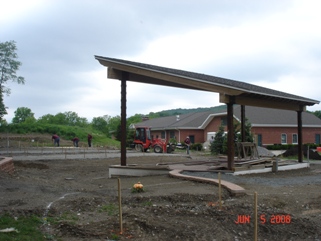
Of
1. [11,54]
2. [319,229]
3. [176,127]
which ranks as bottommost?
[319,229]

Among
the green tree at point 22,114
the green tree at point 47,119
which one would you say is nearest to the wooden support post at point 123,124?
the green tree at point 47,119

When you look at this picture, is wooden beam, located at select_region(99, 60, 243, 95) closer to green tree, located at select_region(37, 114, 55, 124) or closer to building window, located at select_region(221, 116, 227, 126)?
building window, located at select_region(221, 116, 227, 126)

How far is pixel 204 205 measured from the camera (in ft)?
25.8

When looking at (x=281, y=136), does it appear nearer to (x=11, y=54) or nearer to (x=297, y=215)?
(x=297, y=215)

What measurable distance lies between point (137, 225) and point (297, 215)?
3.41 meters

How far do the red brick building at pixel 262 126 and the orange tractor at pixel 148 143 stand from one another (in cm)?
778

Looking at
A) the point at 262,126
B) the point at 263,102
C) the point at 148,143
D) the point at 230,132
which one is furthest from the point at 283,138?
the point at 230,132

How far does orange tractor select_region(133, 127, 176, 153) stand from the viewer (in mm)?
37688

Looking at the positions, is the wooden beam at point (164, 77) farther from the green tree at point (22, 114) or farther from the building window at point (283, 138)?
the green tree at point (22, 114)

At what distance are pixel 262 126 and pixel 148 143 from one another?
13.0 metres

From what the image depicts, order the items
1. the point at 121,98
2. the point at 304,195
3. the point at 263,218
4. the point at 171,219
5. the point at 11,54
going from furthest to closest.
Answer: the point at 11,54, the point at 121,98, the point at 304,195, the point at 263,218, the point at 171,219

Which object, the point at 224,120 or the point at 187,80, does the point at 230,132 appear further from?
the point at 224,120

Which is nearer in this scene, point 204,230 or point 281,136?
point 204,230

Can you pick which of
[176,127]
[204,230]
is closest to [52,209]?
[204,230]
